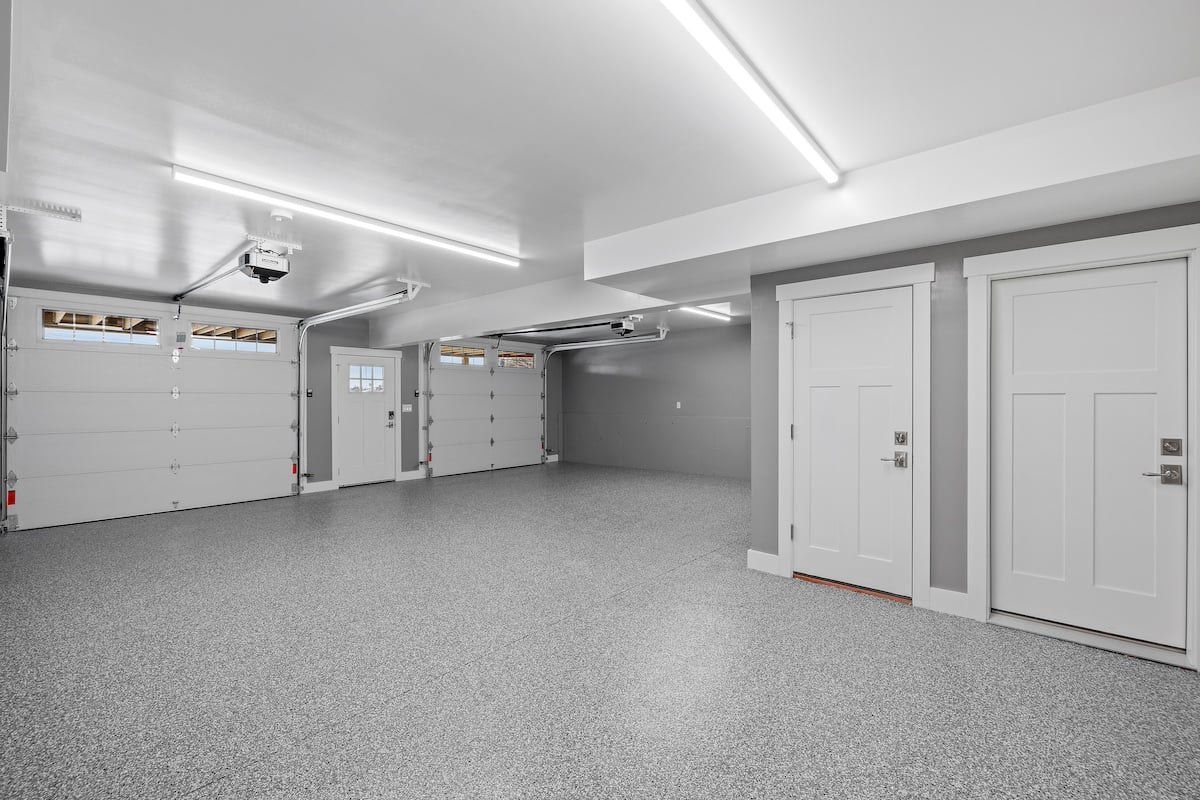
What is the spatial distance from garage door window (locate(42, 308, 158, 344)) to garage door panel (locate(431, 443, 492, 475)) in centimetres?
422

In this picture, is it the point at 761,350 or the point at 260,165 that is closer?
the point at 260,165

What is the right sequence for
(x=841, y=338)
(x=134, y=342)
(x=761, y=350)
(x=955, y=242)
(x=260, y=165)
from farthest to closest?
(x=134, y=342)
(x=761, y=350)
(x=841, y=338)
(x=955, y=242)
(x=260, y=165)

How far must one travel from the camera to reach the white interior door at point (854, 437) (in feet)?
11.5

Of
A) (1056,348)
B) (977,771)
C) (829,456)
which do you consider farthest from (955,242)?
(977,771)

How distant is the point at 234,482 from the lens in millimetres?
7039

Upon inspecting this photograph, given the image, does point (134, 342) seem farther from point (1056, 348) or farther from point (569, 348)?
point (1056, 348)

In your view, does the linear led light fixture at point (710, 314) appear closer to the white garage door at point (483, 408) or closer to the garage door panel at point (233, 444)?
the white garage door at point (483, 408)

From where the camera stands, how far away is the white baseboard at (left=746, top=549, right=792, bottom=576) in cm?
404

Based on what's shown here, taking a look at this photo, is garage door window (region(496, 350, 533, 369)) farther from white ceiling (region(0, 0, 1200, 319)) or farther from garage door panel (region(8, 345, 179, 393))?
white ceiling (region(0, 0, 1200, 319))

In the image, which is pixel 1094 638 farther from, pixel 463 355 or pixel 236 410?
pixel 463 355

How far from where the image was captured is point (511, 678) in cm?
251

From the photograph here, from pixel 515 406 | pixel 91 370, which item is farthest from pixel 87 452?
pixel 515 406

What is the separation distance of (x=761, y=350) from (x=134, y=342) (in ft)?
23.1

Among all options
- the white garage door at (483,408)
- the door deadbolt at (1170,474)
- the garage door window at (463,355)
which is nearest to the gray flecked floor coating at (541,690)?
the door deadbolt at (1170,474)
